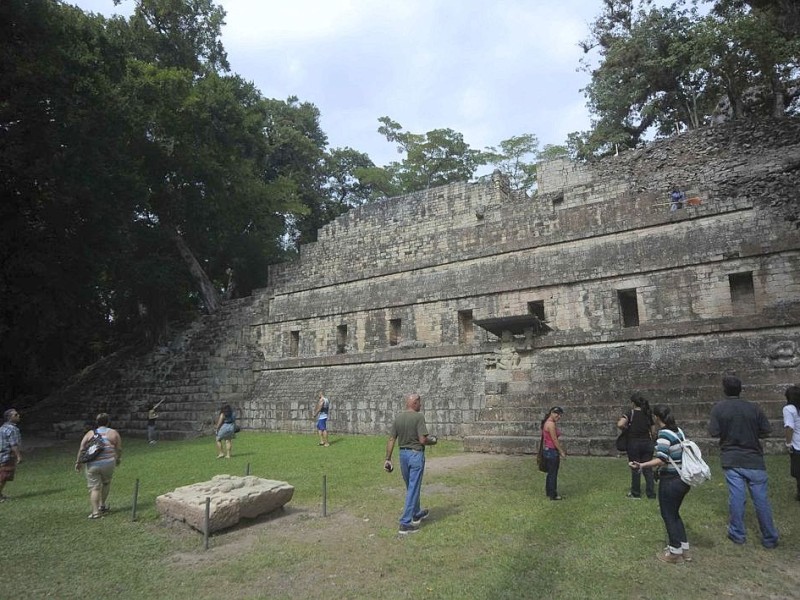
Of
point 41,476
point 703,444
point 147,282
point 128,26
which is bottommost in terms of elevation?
point 41,476

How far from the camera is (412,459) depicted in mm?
6570

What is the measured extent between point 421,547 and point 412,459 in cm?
105

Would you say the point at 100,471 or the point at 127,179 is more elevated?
the point at 127,179

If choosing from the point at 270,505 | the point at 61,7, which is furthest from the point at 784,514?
the point at 61,7

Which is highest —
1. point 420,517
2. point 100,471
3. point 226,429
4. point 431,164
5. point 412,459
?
point 431,164

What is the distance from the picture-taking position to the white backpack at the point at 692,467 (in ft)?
16.0

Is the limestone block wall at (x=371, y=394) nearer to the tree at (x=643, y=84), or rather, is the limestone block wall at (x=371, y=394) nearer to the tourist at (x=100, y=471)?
the tourist at (x=100, y=471)

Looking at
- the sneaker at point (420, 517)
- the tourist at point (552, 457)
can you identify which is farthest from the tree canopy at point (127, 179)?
the tourist at point (552, 457)

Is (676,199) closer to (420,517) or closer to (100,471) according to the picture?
(420,517)

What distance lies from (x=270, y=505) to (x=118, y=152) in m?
17.0

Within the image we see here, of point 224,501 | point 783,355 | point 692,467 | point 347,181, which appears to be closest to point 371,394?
point 224,501

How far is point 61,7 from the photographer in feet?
61.8

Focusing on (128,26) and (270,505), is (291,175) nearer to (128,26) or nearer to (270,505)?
(128,26)

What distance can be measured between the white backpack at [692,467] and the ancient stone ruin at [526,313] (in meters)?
6.05
